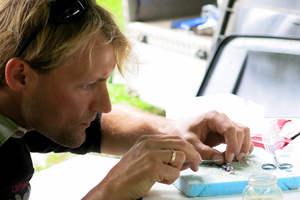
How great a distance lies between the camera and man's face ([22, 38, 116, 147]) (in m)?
0.93

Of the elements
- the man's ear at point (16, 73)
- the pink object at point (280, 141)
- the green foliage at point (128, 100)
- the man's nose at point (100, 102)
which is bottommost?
the green foliage at point (128, 100)

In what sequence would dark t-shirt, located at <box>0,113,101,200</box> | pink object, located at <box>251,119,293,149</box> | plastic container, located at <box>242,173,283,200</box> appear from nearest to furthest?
plastic container, located at <box>242,173,283,200</box>
dark t-shirt, located at <box>0,113,101,200</box>
pink object, located at <box>251,119,293,149</box>

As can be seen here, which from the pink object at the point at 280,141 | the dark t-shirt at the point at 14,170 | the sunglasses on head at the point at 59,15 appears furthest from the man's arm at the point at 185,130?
the sunglasses on head at the point at 59,15

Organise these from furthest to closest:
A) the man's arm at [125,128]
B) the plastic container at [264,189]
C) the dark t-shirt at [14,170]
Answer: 1. the man's arm at [125,128]
2. the dark t-shirt at [14,170]
3. the plastic container at [264,189]

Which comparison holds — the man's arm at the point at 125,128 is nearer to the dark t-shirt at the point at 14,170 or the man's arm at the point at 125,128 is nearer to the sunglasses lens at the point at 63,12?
the dark t-shirt at the point at 14,170

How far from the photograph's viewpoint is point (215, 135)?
113 cm

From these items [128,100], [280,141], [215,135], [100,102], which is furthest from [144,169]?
[128,100]

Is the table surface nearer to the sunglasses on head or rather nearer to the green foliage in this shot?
the sunglasses on head

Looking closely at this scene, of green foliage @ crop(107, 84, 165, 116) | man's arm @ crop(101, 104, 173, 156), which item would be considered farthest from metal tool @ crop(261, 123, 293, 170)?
green foliage @ crop(107, 84, 165, 116)

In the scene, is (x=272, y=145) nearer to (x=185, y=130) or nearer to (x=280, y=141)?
(x=280, y=141)

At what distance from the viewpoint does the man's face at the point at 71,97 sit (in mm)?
934

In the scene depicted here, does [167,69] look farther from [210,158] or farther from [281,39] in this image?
[210,158]

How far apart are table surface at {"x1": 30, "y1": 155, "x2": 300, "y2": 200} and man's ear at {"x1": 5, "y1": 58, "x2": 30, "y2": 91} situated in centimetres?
31

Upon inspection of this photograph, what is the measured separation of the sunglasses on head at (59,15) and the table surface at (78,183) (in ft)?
1.31
